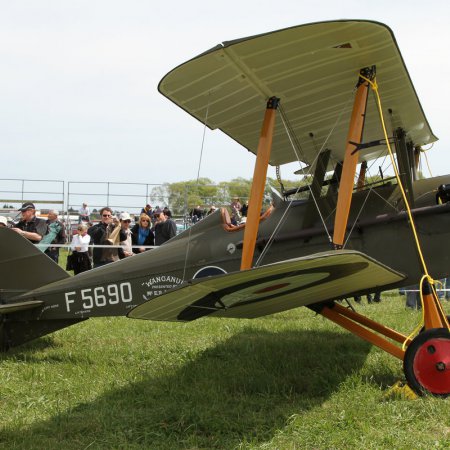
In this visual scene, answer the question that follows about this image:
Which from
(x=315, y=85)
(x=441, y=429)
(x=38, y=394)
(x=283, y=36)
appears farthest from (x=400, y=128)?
(x=38, y=394)

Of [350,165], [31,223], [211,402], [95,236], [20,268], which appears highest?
[350,165]

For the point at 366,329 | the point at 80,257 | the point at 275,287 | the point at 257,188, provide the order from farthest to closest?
1. the point at 80,257
2. the point at 366,329
3. the point at 257,188
4. the point at 275,287

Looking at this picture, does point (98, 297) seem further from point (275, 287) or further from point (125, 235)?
point (125, 235)

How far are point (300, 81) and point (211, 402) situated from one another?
2815mm

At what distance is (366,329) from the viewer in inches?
199

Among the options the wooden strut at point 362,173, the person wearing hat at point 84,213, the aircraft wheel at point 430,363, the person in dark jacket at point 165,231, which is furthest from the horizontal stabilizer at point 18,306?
the person wearing hat at point 84,213

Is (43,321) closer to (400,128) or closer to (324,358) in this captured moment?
(324,358)

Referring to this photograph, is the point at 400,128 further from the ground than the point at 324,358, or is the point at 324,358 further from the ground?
the point at 400,128

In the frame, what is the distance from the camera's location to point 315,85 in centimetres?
507

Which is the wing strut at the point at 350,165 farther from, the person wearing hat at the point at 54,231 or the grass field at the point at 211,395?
the person wearing hat at the point at 54,231

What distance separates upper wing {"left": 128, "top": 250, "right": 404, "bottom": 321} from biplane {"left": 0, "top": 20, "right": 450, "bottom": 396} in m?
0.02

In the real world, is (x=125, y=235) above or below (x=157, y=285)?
above

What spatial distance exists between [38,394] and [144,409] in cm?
107

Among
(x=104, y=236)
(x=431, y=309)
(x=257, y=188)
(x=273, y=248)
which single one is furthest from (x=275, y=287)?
(x=104, y=236)
